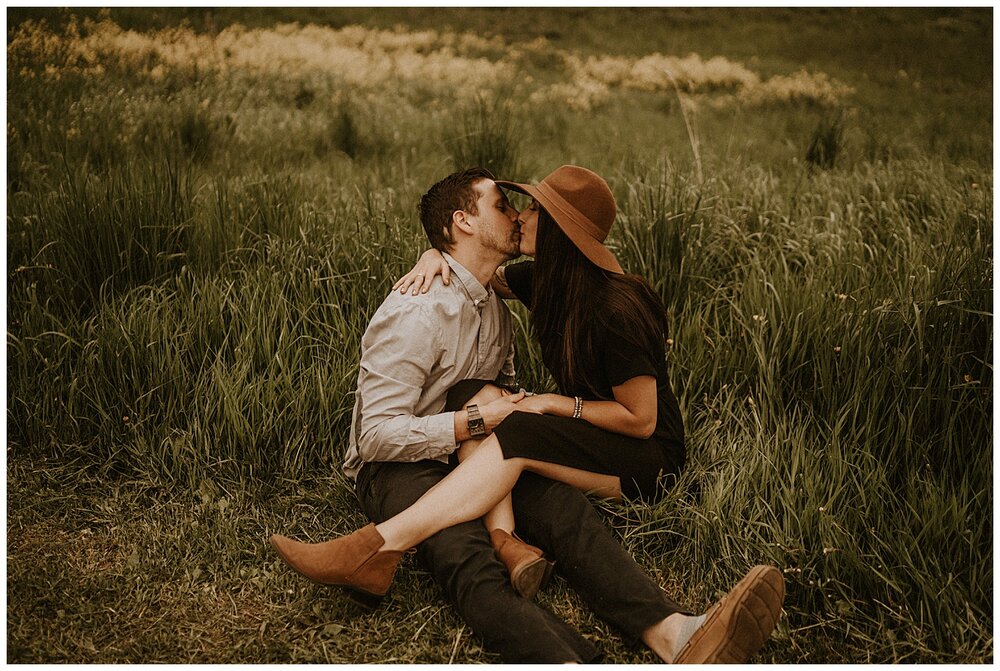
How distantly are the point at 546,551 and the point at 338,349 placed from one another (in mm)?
1424

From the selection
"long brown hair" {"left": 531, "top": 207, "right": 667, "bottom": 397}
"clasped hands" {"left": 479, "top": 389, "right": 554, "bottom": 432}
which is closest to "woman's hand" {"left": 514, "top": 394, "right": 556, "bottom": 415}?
"clasped hands" {"left": 479, "top": 389, "right": 554, "bottom": 432}

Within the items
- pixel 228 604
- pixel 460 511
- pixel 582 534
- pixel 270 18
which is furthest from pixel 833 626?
pixel 270 18

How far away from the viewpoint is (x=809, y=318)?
11.2ft

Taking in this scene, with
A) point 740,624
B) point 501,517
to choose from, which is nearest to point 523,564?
point 501,517

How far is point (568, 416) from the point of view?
2.75 metres

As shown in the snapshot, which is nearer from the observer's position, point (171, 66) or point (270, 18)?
point (171, 66)

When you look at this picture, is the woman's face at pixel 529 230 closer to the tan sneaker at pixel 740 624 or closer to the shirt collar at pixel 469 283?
the shirt collar at pixel 469 283

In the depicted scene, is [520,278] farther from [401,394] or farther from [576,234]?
[401,394]

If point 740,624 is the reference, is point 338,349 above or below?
above

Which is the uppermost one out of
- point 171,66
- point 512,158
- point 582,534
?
point 171,66

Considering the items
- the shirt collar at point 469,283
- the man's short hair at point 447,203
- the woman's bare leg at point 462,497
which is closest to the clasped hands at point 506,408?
the woman's bare leg at point 462,497

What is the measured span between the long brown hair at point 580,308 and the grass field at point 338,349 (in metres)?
0.59

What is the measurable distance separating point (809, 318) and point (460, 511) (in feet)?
6.14

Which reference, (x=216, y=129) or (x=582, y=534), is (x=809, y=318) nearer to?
(x=582, y=534)
